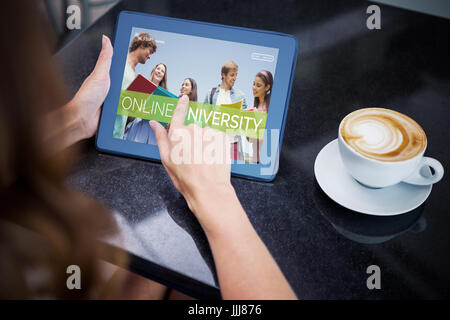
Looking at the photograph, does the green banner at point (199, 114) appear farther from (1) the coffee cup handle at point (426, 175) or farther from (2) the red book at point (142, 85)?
(1) the coffee cup handle at point (426, 175)

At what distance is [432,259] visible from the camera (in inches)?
20.4

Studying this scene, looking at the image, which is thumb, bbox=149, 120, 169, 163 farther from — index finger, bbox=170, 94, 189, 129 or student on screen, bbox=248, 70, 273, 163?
student on screen, bbox=248, 70, 273, 163

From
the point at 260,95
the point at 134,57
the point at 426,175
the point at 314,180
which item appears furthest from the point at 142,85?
the point at 426,175

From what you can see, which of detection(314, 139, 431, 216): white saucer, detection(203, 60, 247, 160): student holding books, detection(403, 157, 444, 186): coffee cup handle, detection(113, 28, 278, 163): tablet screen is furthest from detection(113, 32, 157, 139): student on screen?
detection(403, 157, 444, 186): coffee cup handle

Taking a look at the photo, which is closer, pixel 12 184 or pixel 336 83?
pixel 12 184

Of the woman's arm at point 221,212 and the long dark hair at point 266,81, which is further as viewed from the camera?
the long dark hair at point 266,81

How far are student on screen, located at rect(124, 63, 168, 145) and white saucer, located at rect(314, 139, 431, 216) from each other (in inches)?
11.4

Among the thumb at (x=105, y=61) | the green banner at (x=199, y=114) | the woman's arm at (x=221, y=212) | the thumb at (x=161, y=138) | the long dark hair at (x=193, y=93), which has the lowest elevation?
the woman's arm at (x=221, y=212)

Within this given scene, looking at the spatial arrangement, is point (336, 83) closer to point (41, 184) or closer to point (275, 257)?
point (275, 257)

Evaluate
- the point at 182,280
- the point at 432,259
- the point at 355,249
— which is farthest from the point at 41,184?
the point at 432,259

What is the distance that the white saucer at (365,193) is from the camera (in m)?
0.54

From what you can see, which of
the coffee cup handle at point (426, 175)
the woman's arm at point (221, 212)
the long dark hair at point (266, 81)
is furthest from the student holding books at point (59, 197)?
the coffee cup handle at point (426, 175)

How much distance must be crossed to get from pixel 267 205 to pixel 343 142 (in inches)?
6.1

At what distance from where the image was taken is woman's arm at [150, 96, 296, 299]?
48cm
